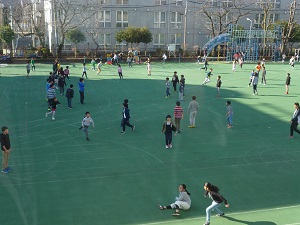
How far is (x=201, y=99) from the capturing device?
82.7 ft

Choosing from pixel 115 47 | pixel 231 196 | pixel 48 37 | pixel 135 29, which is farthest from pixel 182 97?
pixel 48 37

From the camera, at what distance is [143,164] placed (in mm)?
13711

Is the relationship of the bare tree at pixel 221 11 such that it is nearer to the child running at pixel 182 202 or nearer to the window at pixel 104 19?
the window at pixel 104 19

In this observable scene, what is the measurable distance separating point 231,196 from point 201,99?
47.1 feet

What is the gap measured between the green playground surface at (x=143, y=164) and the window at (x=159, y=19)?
132 ft

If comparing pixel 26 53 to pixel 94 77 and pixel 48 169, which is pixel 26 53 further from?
pixel 48 169

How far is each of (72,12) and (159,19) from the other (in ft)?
47.7

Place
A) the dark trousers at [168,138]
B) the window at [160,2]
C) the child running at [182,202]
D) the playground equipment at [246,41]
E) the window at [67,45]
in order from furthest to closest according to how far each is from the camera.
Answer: the window at [160,2] < the window at [67,45] < the playground equipment at [246,41] < the dark trousers at [168,138] < the child running at [182,202]

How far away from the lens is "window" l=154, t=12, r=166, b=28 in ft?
206

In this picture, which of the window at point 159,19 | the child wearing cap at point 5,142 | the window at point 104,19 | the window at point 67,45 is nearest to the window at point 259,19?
the window at point 159,19

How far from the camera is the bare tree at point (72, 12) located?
52.3 meters

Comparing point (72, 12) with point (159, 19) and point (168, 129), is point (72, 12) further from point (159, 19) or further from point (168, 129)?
point (168, 129)

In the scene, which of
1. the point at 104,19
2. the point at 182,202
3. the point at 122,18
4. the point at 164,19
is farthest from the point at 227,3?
the point at 182,202

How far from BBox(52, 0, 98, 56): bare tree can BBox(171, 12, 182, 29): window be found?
13.1 meters
